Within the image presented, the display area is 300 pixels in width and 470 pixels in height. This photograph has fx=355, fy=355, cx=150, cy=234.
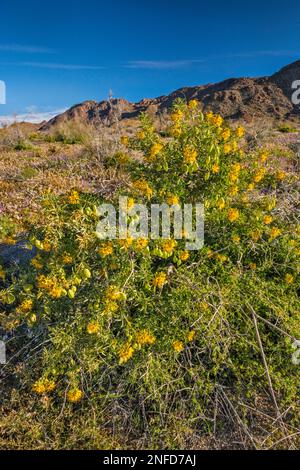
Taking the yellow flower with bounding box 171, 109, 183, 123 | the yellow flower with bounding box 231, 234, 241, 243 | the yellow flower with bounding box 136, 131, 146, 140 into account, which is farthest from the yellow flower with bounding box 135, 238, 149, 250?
the yellow flower with bounding box 171, 109, 183, 123

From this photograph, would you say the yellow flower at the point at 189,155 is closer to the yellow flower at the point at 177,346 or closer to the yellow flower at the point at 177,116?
the yellow flower at the point at 177,116

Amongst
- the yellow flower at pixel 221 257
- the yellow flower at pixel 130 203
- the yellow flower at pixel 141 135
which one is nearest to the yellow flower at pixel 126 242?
the yellow flower at pixel 130 203

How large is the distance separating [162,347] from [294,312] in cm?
96

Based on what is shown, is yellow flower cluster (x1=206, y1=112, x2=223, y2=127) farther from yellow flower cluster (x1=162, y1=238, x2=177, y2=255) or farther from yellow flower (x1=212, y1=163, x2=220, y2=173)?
yellow flower cluster (x1=162, y1=238, x2=177, y2=255)

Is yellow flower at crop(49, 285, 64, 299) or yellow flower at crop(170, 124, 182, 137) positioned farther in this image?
yellow flower at crop(170, 124, 182, 137)

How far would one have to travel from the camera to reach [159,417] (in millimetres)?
2191

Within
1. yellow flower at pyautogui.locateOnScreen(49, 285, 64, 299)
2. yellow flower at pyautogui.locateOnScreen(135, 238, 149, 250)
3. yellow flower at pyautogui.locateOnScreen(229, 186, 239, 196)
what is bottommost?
yellow flower at pyautogui.locateOnScreen(49, 285, 64, 299)

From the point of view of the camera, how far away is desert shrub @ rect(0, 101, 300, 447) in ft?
7.14

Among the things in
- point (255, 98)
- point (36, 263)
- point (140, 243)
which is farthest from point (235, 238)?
point (255, 98)

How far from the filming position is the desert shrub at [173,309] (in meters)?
2.18
